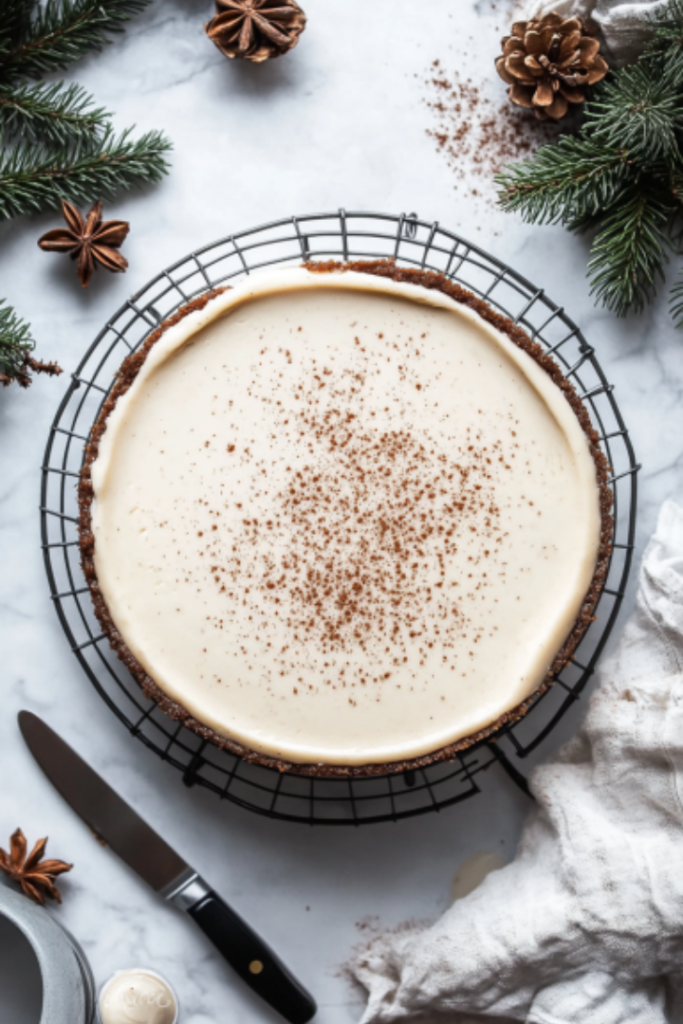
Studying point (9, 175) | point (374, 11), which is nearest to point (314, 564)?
point (9, 175)

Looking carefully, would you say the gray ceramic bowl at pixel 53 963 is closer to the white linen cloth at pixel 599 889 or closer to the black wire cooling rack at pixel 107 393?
the black wire cooling rack at pixel 107 393

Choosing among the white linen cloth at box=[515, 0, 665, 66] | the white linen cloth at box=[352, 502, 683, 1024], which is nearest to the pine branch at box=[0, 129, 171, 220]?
the white linen cloth at box=[515, 0, 665, 66]

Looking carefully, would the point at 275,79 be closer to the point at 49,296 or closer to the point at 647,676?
the point at 49,296

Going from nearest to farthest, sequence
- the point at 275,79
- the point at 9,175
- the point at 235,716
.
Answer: the point at 235,716 < the point at 9,175 < the point at 275,79

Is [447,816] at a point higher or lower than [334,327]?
lower

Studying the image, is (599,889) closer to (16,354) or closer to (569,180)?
(569,180)

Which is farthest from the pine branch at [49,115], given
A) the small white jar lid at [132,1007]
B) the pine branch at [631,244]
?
the small white jar lid at [132,1007]
